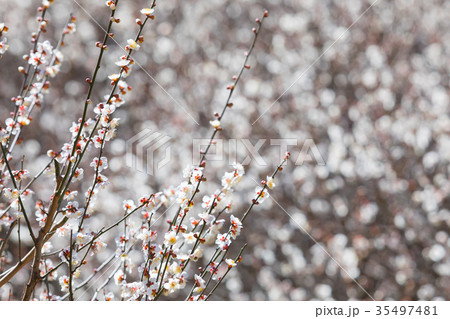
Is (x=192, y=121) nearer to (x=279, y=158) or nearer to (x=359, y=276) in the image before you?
(x=279, y=158)

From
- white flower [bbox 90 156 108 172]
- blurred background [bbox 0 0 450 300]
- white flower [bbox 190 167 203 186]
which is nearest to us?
white flower [bbox 90 156 108 172]

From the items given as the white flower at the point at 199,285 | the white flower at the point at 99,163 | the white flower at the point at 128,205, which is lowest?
the white flower at the point at 199,285

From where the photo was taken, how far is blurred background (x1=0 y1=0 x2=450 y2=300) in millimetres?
5730

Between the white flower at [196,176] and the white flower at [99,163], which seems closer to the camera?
the white flower at [99,163]

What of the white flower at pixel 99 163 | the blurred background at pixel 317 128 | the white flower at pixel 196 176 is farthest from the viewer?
the blurred background at pixel 317 128

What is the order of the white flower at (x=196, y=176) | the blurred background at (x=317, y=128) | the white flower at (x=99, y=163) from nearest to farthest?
the white flower at (x=99, y=163)
the white flower at (x=196, y=176)
the blurred background at (x=317, y=128)

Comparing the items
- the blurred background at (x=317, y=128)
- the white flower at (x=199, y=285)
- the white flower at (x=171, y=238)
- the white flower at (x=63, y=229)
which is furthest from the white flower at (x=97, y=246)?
the blurred background at (x=317, y=128)

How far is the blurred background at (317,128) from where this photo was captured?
5.73 m

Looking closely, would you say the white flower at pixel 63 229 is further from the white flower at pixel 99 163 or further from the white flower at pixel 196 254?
the white flower at pixel 196 254

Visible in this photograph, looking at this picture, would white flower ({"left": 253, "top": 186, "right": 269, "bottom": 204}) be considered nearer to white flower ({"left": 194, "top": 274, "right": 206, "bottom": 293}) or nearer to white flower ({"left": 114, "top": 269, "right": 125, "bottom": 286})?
white flower ({"left": 194, "top": 274, "right": 206, "bottom": 293})

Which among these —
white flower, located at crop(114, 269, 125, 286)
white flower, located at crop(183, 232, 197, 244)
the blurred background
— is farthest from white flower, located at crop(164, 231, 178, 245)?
the blurred background

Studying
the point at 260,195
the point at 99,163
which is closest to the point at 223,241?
the point at 260,195

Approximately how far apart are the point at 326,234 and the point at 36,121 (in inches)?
164
